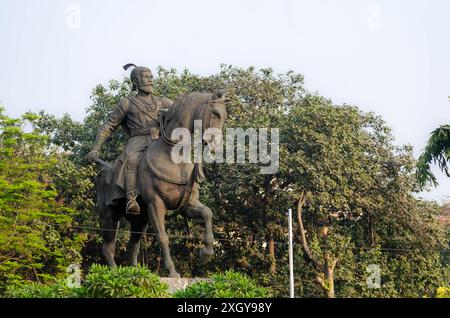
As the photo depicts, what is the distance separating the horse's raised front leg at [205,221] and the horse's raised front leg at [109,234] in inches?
65.4

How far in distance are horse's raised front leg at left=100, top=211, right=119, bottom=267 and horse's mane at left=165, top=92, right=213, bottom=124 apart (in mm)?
2381

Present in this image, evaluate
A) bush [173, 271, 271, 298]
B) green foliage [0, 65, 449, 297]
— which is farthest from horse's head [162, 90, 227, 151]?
green foliage [0, 65, 449, 297]

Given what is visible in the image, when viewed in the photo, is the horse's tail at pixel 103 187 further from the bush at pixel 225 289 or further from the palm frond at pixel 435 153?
the palm frond at pixel 435 153

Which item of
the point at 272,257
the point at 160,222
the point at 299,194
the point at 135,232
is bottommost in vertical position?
the point at 160,222

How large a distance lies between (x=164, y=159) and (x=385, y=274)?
18.5 m

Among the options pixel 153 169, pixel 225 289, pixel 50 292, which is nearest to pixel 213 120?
pixel 153 169

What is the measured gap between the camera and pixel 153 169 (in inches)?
623

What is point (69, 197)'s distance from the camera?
32094 mm

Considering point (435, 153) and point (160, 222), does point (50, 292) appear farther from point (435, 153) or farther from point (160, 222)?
point (435, 153)

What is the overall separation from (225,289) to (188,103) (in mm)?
3914

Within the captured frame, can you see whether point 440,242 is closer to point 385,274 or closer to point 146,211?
point 385,274

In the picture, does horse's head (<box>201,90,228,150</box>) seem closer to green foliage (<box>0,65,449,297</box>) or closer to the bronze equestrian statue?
the bronze equestrian statue
